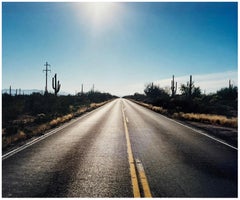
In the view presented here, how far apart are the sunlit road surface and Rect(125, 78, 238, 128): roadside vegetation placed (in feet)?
35.7

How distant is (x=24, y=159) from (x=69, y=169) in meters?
2.14

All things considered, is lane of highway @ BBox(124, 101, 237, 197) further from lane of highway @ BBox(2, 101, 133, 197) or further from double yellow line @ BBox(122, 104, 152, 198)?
lane of highway @ BBox(2, 101, 133, 197)

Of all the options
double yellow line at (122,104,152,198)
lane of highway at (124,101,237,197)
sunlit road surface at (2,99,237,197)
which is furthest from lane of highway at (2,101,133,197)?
lane of highway at (124,101,237,197)

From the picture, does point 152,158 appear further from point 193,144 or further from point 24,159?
point 24,159

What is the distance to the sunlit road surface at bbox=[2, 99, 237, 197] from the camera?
5734 millimetres

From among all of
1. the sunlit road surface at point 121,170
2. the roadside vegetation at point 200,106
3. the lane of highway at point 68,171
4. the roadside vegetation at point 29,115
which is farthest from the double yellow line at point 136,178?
the roadside vegetation at point 200,106

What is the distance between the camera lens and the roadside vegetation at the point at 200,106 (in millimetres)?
23547

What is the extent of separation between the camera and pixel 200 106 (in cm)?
4203

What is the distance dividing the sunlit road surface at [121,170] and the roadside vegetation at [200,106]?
1087 centimetres

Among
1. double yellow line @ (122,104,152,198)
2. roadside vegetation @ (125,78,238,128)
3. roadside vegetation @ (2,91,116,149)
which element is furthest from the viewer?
roadside vegetation @ (125,78,238,128)

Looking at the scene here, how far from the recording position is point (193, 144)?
37.5 ft

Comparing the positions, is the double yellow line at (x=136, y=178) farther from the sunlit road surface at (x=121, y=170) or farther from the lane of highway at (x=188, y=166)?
the lane of highway at (x=188, y=166)

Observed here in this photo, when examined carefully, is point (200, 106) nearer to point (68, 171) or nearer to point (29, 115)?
point (29, 115)

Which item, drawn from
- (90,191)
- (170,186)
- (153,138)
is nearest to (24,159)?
(90,191)
